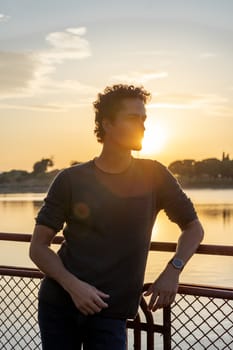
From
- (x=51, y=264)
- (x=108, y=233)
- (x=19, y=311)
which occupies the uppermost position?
(x=108, y=233)

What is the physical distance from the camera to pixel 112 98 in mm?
2598

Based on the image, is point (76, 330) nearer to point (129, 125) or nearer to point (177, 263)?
point (177, 263)

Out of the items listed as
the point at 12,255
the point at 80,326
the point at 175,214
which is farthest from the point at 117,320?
the point at 12,255

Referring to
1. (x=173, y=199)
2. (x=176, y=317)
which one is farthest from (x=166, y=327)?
(x=173, y=199)

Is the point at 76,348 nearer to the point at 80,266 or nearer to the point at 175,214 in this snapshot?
the point at 80,266

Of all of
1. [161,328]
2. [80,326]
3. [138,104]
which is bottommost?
[161,328]

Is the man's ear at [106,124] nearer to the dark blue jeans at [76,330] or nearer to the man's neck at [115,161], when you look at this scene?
the man's neck at [115,161]

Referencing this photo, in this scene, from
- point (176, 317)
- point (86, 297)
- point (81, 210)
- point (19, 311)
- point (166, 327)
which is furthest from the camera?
point (19, 311)

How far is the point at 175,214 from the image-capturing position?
Answer: 2.62m

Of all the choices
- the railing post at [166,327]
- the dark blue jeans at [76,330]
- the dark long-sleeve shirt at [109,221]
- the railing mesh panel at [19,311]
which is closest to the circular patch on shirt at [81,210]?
the dark long-sleeve shirt at [109,221]

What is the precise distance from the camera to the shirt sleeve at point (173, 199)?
2.60 meters

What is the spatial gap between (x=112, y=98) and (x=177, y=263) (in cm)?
71

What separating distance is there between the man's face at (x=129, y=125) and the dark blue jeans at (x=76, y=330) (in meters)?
0.69

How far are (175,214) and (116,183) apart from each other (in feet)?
0.92
